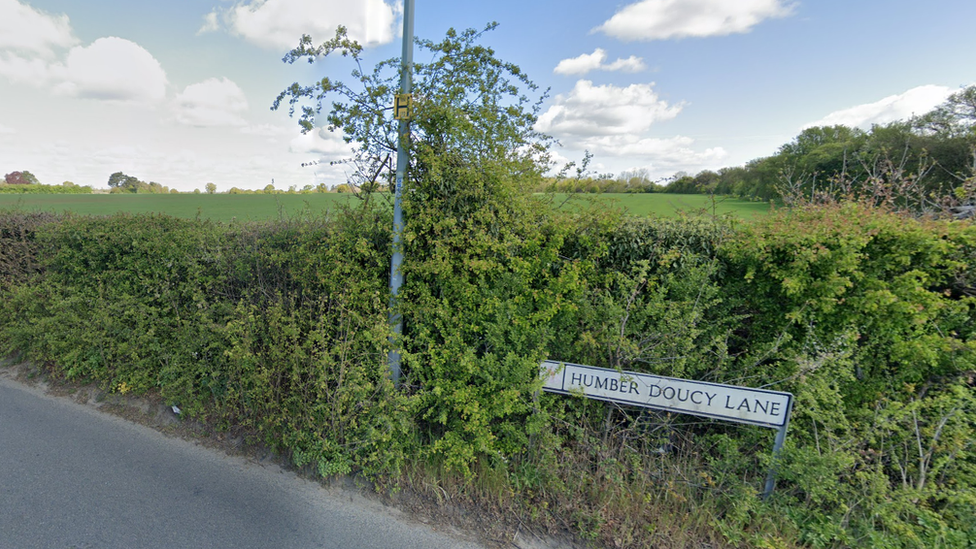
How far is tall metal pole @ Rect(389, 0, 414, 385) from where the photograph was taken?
9.90 feet

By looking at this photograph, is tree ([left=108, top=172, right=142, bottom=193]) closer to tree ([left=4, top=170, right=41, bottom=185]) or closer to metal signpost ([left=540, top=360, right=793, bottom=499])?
tree ([left=4, top=170, right=41, bottom=185])

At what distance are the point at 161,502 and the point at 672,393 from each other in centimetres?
385

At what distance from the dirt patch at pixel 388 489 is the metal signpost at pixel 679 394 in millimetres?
984

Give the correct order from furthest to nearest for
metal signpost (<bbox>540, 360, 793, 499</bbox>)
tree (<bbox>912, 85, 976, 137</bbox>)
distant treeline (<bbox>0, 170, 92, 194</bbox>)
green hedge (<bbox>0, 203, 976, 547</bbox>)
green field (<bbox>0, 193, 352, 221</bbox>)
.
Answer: distant treeline (<bbox>0, 170, 92, 194</bbox>), tree (<bbox>912, 85, 976, 137</bbox>), green field (<bbox>0, 193, 352, 221</bbox>), metal signpost (<bbox>540, 360, 793, 499</bbox>), green hedge (<bbox>0, 203, 976, 547</bbox>)

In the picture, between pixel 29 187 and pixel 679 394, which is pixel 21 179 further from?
pixel 679 394

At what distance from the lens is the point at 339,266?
122 inches

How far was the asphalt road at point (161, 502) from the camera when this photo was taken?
255 centimetres

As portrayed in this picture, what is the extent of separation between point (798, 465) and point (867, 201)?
6.41 feet

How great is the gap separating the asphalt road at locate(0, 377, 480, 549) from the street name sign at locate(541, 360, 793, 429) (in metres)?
1.30

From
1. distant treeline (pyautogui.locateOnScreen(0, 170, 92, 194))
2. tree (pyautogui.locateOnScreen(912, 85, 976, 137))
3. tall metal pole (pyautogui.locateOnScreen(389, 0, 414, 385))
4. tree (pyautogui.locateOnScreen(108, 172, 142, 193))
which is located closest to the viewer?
tall metal pole (pyautogui.locateOnScreen(389, 0, 414, 385))

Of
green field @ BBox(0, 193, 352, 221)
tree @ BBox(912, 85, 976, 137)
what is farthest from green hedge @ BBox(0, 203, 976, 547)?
tree @ BBox(912, 85, 976, 137)

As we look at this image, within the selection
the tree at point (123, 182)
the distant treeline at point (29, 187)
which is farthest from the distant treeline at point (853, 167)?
the tree at point (123, 182)

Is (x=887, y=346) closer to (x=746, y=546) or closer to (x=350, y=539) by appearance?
(x=746, y=546)

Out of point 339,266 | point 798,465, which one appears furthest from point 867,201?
point 339,266
